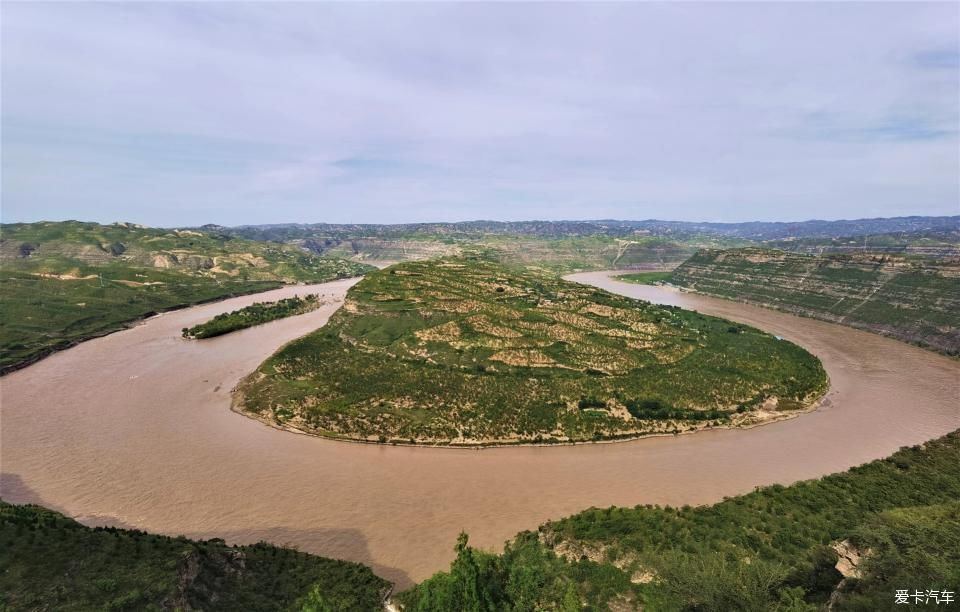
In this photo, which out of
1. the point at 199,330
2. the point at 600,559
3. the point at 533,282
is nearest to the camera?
the point at 600,559

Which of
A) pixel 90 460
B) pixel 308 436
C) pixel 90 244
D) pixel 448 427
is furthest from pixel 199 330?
pixel 90 244

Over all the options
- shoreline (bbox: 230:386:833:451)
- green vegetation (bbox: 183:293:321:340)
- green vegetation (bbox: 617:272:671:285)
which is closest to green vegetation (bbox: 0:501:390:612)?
shoreline (bbox: 230:386:833:451)

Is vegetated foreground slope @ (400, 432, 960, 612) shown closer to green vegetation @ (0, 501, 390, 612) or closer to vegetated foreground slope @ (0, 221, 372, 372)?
green vegetation @ (0, 501, 390, 612)

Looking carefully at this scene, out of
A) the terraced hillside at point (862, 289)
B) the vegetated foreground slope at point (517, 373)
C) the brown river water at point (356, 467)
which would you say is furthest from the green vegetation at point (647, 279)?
the brown river water at point (356, 467)

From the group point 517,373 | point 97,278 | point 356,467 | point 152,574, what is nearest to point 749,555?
point 356,467

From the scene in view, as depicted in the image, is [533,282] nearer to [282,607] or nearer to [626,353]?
[626,353]

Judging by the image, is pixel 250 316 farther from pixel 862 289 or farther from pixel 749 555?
pixel 862 289
